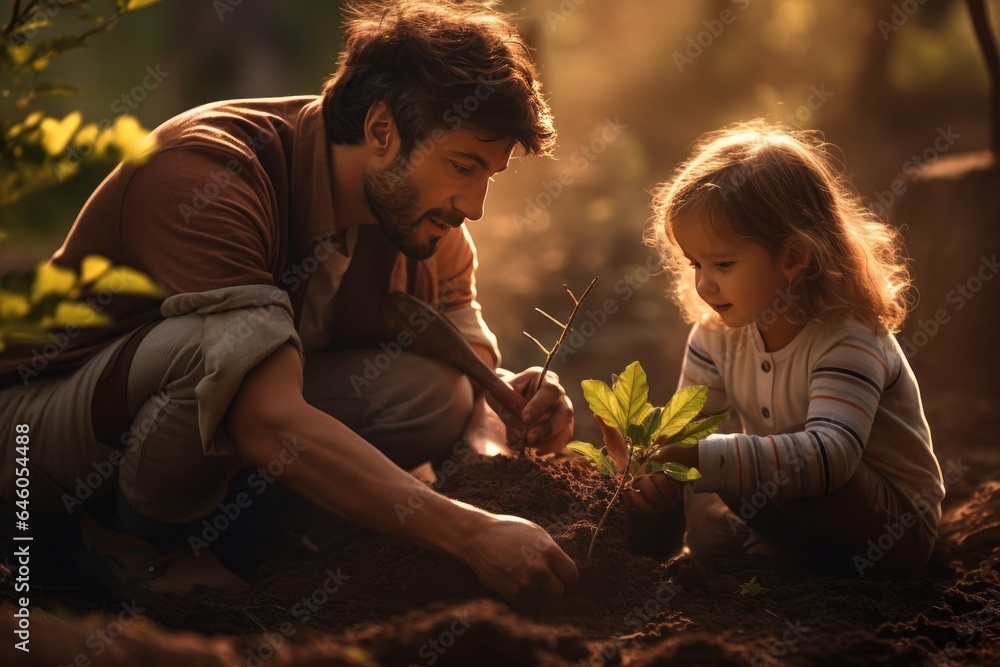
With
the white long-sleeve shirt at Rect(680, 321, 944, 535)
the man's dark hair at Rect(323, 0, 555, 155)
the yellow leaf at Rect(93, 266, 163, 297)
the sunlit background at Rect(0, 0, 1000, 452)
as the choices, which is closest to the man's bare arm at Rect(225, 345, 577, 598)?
the white long-sleeve shirt at Rect(680, 321, 944, 535)

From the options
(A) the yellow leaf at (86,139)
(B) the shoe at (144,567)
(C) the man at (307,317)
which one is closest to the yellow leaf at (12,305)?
(A) the yellow leaf at (86,139)

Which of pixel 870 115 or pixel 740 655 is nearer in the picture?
pixel 740 655

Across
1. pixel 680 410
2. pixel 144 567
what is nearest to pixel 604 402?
pixel 680 410

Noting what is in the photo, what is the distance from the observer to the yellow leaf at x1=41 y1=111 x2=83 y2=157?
4.25 ft

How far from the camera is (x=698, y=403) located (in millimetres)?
2104

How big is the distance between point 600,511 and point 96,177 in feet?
4.92

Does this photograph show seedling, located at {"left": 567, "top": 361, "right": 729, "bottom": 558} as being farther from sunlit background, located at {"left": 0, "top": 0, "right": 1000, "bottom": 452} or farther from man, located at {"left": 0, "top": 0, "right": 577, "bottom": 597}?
sunlit background, located at {"left": 0, "top": 0, "right": 1000, "bottom": 452}

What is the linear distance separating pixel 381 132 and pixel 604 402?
1.12 m

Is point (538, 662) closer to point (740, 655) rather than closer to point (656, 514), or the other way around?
point (740, 655)

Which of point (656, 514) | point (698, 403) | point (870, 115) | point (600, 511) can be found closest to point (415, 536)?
point (600, 511)

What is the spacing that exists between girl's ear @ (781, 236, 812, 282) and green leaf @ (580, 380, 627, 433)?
0.69 metres

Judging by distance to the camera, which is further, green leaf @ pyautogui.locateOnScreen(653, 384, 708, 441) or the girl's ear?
the girl's ear

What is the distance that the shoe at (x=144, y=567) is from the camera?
2.22m

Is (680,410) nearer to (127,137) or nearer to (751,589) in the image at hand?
(751,589)
